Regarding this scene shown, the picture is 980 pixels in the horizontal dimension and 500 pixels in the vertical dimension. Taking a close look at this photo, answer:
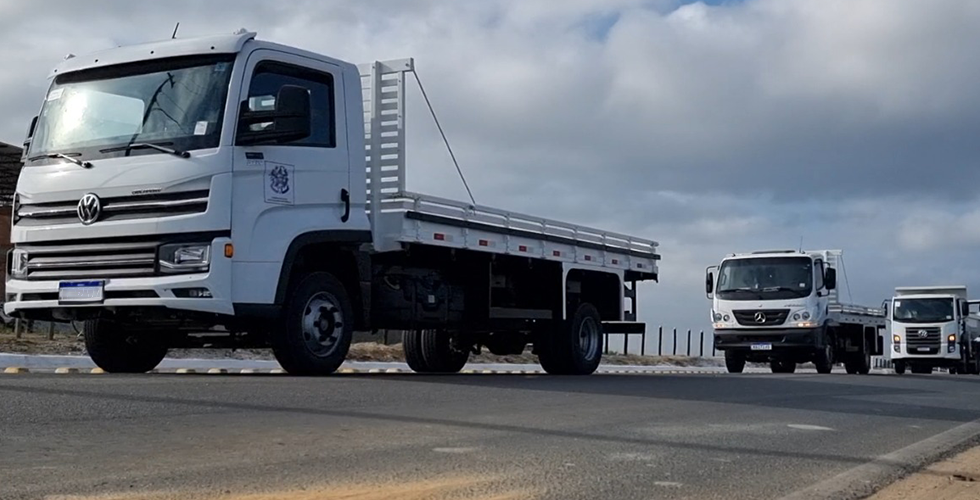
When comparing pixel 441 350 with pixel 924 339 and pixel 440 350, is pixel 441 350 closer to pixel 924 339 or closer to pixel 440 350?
pixel 440 350

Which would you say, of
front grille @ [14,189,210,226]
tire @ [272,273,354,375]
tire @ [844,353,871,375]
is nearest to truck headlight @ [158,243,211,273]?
front grille @ [14,189,210,226]

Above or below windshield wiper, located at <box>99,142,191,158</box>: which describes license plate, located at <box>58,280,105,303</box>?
below

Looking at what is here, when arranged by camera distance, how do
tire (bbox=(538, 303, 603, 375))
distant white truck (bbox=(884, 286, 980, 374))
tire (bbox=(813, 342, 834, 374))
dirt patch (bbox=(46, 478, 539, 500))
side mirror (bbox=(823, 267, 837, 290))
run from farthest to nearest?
distant white truck (bbox=(884, 286, 980, 374)) → tire (bbox=(813, 342, 834, 374)) → side mirror (bbox=(823, 267, 837, 290)) → tire (bbox=(538, 303, 603, 375)) → dirt patch (bbox=(46, 478, 539, 500))

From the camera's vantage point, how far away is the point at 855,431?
8766 mm

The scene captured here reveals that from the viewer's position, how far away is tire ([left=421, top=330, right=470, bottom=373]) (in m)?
16.5

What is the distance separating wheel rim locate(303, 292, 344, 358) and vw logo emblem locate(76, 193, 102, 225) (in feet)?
6.92

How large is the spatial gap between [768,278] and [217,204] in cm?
1741

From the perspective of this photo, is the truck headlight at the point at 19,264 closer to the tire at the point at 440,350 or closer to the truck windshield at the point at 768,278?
the tire at the point at 440,350

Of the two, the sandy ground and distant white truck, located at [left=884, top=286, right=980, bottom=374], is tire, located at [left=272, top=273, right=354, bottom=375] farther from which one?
distant white truck, located at [left=884, top=286, right=980, bottom=374]

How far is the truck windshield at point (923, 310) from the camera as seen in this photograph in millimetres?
34938

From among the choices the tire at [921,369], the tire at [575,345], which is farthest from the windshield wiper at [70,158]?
the tire at [921,369]

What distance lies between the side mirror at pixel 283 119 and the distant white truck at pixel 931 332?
27.1 meters

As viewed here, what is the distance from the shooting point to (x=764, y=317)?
83.3ft

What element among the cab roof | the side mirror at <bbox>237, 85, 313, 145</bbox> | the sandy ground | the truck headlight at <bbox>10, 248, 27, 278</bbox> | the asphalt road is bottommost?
the asphalt road
